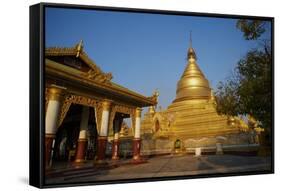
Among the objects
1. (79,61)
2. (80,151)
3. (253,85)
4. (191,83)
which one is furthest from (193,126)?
(79,61)

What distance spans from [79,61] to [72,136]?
86cm

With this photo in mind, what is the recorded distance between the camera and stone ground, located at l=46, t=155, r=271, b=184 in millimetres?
6863

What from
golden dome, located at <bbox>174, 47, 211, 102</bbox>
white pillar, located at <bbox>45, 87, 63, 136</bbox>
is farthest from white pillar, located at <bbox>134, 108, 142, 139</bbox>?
white pillar, located at <bbox>45, 87, 63, 136</bbox>

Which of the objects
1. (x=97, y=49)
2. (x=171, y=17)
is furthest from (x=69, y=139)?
(x=171, y=17)

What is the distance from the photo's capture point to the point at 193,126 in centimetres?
785

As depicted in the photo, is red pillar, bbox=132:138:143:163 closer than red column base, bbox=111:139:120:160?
No

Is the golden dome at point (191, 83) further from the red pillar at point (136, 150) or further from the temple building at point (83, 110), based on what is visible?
the red pillar at point (136, 150)

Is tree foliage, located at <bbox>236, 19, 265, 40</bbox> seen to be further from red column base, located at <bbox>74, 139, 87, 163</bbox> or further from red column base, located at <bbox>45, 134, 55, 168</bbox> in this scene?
red column base, located at <bbox>45, 134, 55, 168</bbox>

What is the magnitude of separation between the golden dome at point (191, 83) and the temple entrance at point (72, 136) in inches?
48.1

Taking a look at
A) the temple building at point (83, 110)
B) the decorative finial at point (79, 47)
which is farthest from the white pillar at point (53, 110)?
the decorative finial at point (79, 47)

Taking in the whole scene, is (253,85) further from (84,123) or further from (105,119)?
(84,123)

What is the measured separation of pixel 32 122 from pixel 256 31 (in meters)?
3.25

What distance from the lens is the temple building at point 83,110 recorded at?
6.73m

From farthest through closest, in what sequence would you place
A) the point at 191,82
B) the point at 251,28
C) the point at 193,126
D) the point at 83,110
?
the point at 251,28, the point at 193,126, the point at 191,82, the point at 83,110
